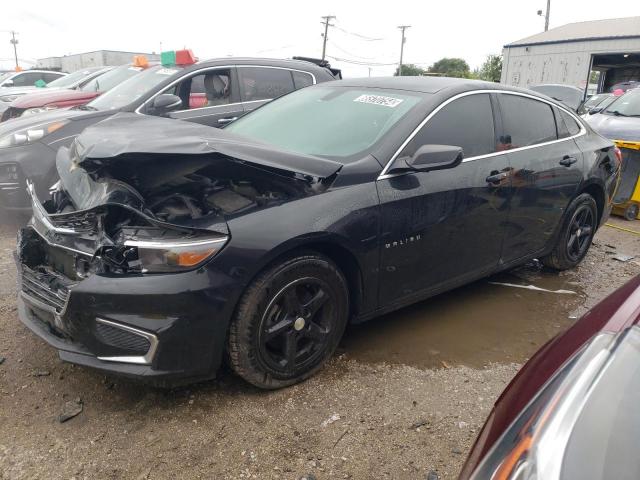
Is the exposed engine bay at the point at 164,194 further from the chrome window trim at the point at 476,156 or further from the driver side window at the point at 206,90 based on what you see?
the driver side window at the point at 206,90

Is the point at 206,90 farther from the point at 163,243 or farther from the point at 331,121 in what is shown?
the point at 163,243

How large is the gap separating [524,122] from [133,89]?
177 inches

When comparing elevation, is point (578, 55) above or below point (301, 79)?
above

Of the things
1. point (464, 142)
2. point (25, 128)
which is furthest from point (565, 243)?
point (25, 128)

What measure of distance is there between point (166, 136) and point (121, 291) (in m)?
0.75

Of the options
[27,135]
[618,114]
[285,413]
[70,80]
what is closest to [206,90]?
[27,135]

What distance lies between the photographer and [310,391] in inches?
110

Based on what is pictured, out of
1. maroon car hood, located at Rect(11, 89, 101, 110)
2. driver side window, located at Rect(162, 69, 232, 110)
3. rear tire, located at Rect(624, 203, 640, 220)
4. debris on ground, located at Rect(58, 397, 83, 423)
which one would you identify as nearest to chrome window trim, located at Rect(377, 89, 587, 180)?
→ debris on ground, located at Rect(58, 397, 83, 423)

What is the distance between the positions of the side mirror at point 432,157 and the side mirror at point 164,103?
10.4 ft

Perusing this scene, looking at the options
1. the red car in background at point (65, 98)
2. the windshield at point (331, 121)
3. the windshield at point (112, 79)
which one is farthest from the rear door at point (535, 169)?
the windshield at point (112, 79)

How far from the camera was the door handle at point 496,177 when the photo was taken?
11.3ft

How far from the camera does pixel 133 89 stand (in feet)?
20.5

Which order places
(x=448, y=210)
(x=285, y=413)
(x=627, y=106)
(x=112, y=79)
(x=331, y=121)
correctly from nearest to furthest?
(x=285, y=413)
(x=448, y=210)
(x=331, y=121)
(x=627, y=106)
(x=112, y=79)

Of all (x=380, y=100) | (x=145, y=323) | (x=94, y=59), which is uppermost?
(x=94, y=59)
